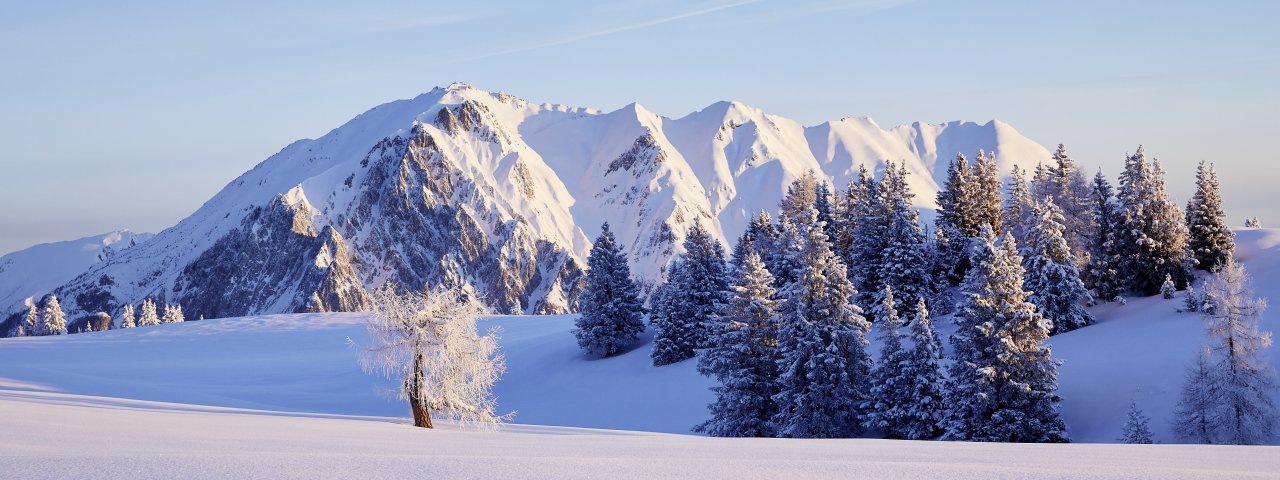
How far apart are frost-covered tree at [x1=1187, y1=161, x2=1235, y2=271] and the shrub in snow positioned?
1016 inches

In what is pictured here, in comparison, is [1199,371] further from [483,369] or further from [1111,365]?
[483,369]

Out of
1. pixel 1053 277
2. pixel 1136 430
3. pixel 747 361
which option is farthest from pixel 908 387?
pixel 1053 277

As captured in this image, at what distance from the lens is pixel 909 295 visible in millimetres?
60500

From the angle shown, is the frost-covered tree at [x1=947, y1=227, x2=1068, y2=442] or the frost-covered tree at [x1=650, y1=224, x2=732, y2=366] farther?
the frost-covered tree at [x1=650, y1=224, x2=732, y2=366]

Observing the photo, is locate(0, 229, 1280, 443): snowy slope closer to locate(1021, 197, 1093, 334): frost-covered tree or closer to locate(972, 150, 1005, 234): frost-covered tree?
locate(1021, 197, 1093, 334): frost-covered tree

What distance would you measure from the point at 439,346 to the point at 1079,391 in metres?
27.0

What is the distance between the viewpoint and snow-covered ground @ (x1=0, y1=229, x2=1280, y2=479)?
53.5 feet

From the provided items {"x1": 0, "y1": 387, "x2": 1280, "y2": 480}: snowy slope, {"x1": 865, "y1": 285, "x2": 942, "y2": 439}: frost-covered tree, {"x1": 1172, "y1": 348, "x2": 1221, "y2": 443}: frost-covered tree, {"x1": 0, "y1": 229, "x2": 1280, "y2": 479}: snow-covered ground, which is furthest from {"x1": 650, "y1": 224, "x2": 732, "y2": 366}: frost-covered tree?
{"x1": 0, "y1": 387, "x2": 1280, "y2": 480}: snowy slope

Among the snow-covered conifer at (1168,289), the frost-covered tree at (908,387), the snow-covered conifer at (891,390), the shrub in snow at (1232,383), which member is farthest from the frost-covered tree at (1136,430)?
the snow-covered conifer at (1168,289)

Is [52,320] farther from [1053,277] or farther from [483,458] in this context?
[483,458]

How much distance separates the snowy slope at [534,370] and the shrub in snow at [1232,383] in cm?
174

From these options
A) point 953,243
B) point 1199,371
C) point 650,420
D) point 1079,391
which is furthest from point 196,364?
point 1199,371

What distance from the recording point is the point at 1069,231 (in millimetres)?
67625

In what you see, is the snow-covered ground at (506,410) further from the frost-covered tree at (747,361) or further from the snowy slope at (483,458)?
the frost-covered tree at (747,361)
